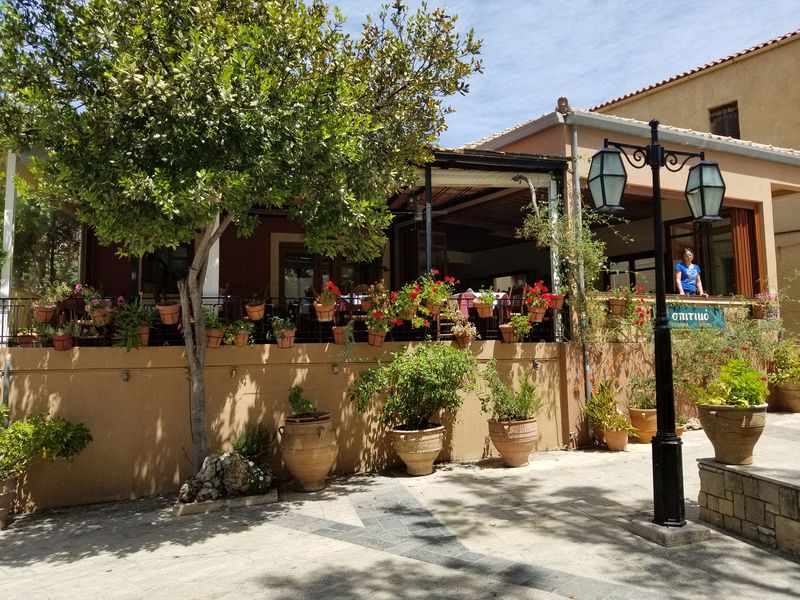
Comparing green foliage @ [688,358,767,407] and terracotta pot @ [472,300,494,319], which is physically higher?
terracotta pot @ [472,300,494,319]

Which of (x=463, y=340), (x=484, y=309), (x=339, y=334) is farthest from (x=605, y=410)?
(x=339, y=334)

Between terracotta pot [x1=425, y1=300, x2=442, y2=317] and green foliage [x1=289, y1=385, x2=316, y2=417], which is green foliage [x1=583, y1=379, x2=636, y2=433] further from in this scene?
green foliage [x1=289, y1=385, x2=316, y2=417]

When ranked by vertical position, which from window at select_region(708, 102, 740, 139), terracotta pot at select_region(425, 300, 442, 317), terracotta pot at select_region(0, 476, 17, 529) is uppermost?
window at select_region(708, 102, 740, 139)

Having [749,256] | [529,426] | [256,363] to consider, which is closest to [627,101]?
[749,256]

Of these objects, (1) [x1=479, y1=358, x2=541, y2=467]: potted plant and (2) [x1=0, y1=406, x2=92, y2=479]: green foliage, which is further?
(1) [x1=479, y1=358, x2=541, y2=467]: potted plant

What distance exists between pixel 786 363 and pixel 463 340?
7126 mm

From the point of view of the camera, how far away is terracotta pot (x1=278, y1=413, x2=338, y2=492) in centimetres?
654

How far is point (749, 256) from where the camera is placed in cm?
1159

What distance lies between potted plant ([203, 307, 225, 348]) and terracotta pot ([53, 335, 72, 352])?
1.53 m

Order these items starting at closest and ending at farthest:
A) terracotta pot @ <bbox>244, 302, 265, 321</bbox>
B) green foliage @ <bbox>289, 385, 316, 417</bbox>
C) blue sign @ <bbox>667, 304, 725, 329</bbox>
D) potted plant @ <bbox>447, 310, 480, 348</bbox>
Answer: green foliage @ <bbox>289, 385, 316, 417</bbox> → terracotta pot @ <bbox>244, 302, 265, 321</bbox> → potted plant @ <bbox>447, 310, 480, 348</bbox> → blue sign @ <bbox>667, 304, 725, 329</bbox>

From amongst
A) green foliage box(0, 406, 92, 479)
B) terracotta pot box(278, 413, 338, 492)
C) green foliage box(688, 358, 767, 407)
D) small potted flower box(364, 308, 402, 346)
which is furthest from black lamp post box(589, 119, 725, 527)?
green foliage box(0, 406, 92, 479)

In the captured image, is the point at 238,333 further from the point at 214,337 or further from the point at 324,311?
the point at 324,311

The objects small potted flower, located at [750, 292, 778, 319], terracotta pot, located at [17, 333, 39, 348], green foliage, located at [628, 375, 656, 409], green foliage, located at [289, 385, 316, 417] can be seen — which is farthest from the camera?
small potted flower, located at [750, 292, 778, 319]

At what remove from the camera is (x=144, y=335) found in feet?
22.2
